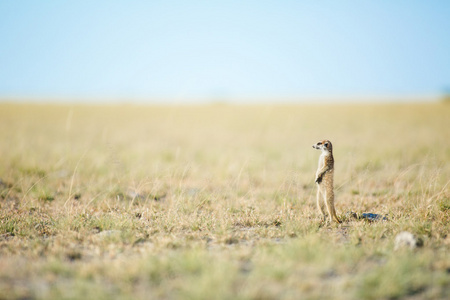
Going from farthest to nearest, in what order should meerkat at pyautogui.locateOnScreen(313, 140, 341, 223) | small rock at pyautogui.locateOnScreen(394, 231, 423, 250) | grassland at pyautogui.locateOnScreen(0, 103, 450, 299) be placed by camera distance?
meerkat at pyautogui.locateOnScreen(313, 140, 341, 223), small rock at pyautogui.locateOnScreen(394, 231, 423, 250), grassland at pyautogui.locateOnScreen(0, 103, 450, 299)

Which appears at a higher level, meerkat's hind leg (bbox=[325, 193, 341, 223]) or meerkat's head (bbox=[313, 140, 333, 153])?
meerkat's head (bbox=[313, 140, 333, 153])

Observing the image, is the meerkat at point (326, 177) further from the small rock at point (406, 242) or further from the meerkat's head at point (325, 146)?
the small rock at point (406, 242)

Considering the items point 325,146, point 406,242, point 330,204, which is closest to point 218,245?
point 330,204

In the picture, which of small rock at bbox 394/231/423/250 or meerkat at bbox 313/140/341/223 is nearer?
small rock at bbox 394/231/423/250

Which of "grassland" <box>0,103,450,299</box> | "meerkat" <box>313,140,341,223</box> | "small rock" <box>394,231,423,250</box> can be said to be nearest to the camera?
"grassland" <box>0,103,450,299</box>

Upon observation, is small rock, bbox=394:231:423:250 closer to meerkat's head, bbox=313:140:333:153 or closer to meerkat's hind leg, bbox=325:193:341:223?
meerkat's hind leg, bbox=325:193:341:223

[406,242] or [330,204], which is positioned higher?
[330,204]

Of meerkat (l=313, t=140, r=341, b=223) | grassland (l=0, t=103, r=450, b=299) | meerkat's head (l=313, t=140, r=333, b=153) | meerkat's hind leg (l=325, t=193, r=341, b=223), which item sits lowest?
grassland (l=0, t=103, r=450, b=299)

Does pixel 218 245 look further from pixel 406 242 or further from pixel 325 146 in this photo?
pixel 406 242

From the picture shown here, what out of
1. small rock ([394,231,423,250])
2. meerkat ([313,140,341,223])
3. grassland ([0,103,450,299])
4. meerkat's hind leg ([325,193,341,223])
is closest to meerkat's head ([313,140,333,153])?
meerkat ([313,140,341,223])

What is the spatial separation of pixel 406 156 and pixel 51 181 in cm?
976

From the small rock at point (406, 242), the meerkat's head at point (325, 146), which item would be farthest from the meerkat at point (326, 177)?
the small rock at point (406, 242)

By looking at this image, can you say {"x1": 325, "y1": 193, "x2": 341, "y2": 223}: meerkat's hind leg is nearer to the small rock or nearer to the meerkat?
the meerkat

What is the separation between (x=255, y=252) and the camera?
3686mm
